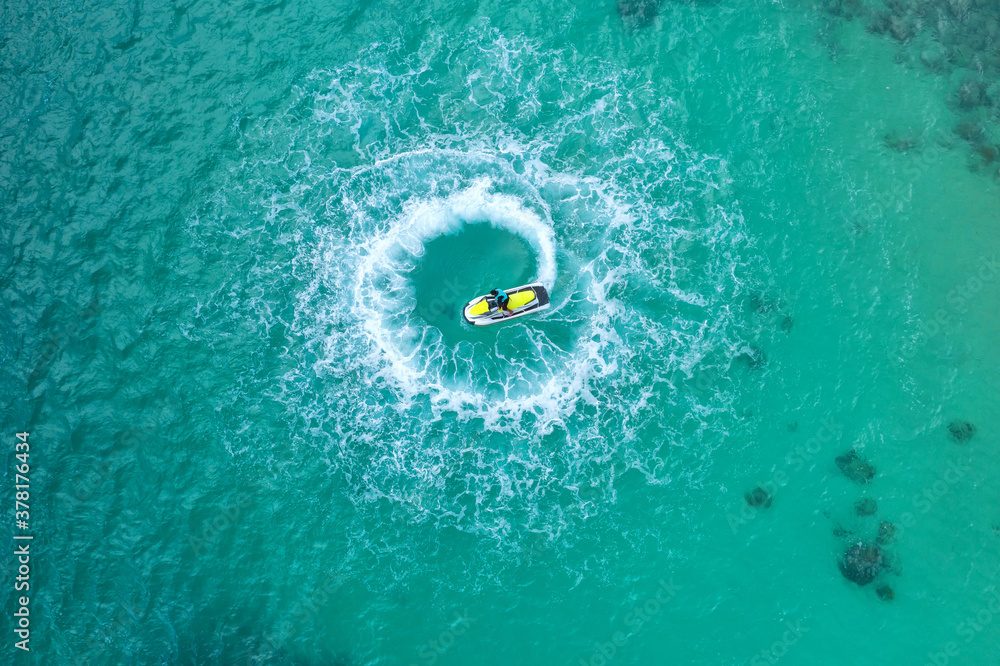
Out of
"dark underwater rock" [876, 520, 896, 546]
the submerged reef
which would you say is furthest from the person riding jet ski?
the submerged reef

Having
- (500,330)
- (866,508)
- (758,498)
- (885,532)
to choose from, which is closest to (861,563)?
(885,532)

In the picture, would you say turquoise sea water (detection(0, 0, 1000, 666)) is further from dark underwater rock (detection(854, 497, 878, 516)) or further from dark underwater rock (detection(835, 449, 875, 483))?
dark underwater rock (detection(835, 449, 875, 483))

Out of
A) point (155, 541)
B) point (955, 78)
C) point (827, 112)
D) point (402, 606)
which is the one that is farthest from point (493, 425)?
point (955, 78)

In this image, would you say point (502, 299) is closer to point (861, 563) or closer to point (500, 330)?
point (500, 330)

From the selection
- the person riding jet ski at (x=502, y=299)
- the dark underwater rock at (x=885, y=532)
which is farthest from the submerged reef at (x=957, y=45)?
the person riding jet ski at (x=502, y=299)

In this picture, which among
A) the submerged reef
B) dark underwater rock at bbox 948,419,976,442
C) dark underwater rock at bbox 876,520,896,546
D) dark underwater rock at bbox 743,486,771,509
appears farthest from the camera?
the submerged reef

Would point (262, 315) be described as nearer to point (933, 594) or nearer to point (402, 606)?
point (402, 606)

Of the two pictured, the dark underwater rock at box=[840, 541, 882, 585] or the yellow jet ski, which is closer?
the dark underwater rock at box=[840, 541, 882, 585]
